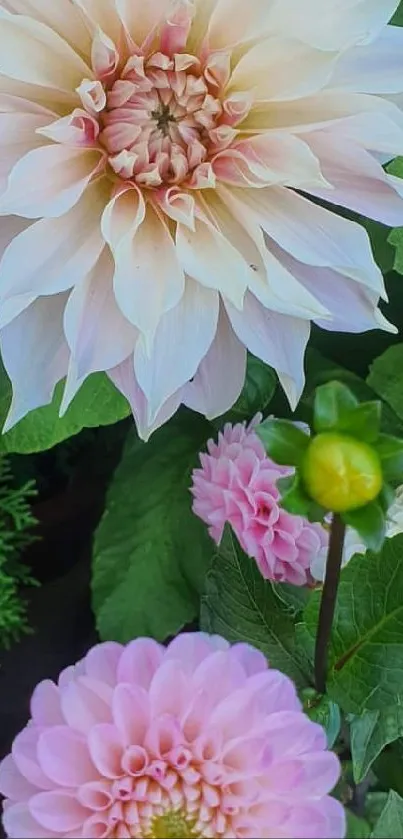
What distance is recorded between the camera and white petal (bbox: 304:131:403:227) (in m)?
0.46

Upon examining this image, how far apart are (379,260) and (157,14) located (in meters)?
0.23

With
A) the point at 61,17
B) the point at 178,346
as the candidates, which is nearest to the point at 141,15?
the point at 61,17

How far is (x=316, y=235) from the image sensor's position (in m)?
0.47

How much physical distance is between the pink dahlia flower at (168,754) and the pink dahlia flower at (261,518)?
17 cm

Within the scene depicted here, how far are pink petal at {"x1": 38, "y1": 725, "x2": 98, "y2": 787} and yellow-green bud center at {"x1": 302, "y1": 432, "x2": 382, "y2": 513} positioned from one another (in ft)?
0.34

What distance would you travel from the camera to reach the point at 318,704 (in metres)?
0.43

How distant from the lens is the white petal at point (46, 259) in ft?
1.45

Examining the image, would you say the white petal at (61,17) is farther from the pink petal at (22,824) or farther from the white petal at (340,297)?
the pink petal at (22,824)

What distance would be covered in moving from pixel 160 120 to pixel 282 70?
0.20ft

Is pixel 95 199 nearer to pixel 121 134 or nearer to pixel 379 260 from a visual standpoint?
pixel 121 134

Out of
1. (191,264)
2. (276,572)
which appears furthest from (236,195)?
(276,572)

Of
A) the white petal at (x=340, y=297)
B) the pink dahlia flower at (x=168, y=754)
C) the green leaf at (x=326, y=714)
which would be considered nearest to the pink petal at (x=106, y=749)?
the pink dahlia flower at (x=168, y=754)

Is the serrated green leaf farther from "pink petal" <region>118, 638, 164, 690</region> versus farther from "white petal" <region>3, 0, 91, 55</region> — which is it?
"white petal" <region>3, 0, 91, 55</region>

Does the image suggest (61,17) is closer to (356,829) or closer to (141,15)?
(141,15)
